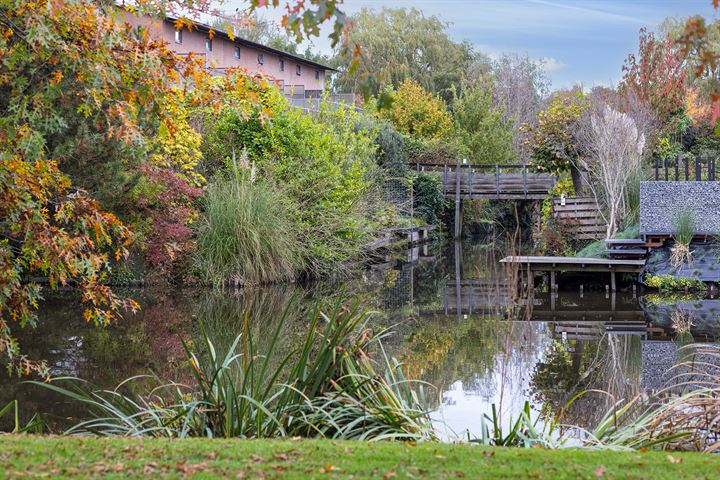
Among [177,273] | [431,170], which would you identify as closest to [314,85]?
[431,170]

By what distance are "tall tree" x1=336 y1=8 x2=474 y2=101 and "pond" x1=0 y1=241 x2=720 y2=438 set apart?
35.6m

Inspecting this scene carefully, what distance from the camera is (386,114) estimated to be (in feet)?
133

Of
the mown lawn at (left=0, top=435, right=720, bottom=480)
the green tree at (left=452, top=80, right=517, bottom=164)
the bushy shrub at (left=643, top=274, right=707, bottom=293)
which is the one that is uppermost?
the green tree at (left=452, top=80, right=517, bottom=164)

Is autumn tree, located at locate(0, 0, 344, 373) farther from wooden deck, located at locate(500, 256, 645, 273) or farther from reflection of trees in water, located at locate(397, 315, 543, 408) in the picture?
wooden deck, located at locate(500, 256, 645, 273)

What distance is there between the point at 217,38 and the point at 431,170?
12.0m

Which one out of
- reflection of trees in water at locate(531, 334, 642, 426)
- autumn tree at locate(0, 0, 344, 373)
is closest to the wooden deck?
reflection of trees in water at locate(531, 334, 642, 426)

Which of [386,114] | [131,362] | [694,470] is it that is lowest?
[131,362]

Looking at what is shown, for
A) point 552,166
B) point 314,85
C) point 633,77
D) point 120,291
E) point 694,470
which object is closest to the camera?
point 694,470

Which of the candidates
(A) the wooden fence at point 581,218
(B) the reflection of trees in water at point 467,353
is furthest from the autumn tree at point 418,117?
(B) the reflection of trees in water at point 467,353

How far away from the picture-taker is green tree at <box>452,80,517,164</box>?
4109cm

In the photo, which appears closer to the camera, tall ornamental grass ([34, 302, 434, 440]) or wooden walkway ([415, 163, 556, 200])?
tall ornamental grass ([34, 302, 434, 440])

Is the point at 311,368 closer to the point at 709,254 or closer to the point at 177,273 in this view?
the point at 177,273

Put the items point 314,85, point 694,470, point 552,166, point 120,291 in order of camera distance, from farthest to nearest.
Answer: point 314,85
point 552,166
point 120,291
point 694,470

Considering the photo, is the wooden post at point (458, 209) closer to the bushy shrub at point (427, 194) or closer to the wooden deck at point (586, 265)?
the bushy shrub at point (427, 194)
